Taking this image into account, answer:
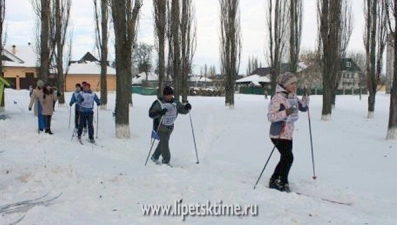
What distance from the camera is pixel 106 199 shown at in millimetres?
6227

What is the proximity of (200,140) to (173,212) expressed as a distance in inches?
339

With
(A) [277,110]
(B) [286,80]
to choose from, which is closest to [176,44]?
(B) [286,80]

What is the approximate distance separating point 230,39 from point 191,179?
2378cm

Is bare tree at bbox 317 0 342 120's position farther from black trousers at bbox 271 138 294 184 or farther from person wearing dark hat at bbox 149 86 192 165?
black trousers at bbox 271 138 294 184

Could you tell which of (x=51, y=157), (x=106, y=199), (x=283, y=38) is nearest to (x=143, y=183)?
(x=106, y=199)

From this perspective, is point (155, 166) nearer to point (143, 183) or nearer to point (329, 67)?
point (143, 183)

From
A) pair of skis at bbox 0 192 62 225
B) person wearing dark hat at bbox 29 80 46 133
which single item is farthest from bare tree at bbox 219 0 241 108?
pair of skis at bbox 0 192 62 225

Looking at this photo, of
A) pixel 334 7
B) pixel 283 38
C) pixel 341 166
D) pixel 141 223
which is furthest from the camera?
pixel 283 38

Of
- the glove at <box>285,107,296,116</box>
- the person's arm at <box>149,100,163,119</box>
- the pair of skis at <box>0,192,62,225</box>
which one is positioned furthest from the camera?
the person's arm at <box>149,100,163,119</box>

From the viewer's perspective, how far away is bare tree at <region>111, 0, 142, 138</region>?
44.6 feet

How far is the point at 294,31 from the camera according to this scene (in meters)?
30.8

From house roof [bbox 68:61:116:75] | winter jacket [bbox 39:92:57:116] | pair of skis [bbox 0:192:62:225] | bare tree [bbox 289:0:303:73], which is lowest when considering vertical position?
pair of skis [bbox 0:192:62:225]

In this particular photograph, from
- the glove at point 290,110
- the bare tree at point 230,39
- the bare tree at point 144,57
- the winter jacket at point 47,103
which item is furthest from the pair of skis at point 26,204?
the bare tree at point 144,57

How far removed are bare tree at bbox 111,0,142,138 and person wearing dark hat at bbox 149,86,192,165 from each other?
4355mm
